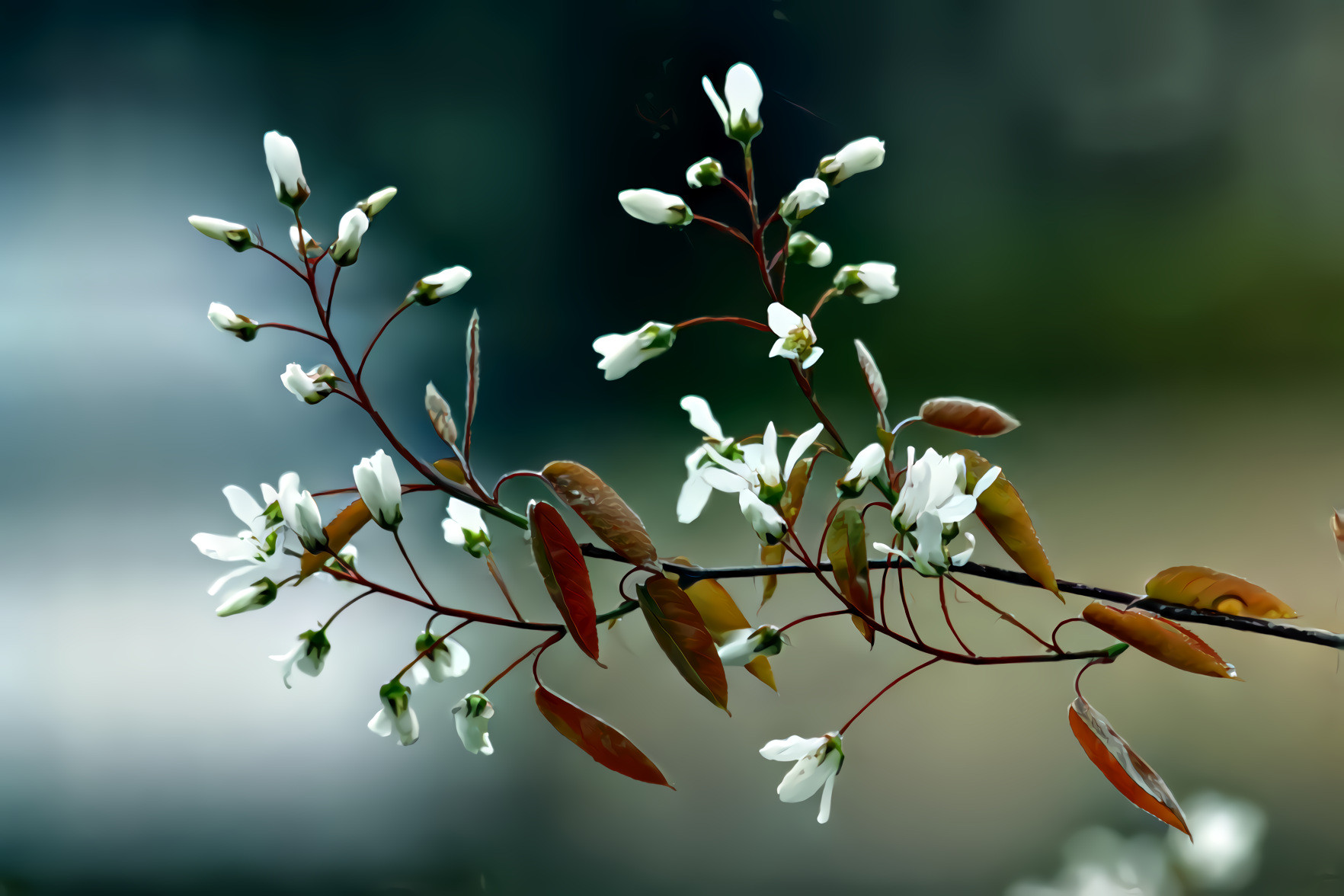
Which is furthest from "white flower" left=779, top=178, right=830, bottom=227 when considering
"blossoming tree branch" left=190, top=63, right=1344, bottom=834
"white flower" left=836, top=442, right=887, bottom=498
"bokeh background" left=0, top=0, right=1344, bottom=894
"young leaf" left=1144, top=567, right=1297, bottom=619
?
"bokeh background" left=0, top=0, right=1344, bottom=894

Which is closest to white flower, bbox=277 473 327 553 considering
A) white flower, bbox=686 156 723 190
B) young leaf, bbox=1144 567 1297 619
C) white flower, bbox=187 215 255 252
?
white flower, bbox=187 215 255 252

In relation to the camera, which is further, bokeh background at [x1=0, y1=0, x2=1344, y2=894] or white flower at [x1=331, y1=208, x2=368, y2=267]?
bokeh background at [x1=0, y1=0, x2=1344, y2=894]

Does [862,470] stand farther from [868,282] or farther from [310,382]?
[310,382]

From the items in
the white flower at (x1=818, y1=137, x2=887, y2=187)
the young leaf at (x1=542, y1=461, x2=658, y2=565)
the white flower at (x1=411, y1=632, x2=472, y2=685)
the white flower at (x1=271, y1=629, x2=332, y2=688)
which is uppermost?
the white flower at (x1=818, y1=137, x2=887, y2=187)

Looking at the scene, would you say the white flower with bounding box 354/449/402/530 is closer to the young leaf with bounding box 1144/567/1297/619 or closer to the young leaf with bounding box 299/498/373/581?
the young leaf with bounding box 299/498/373/581

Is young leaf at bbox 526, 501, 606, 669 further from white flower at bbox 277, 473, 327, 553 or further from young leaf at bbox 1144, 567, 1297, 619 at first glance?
young leaf at bbox 1144, 567, 1297, 619

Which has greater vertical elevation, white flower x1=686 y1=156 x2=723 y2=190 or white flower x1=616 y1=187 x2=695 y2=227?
white flower x1=686 y1=156 x2=723 y2=190

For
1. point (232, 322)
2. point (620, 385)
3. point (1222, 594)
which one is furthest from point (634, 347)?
point (620, 385)

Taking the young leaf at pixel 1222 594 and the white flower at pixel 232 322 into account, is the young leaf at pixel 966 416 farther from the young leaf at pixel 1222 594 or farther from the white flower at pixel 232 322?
the white flower at pixel 232 322
